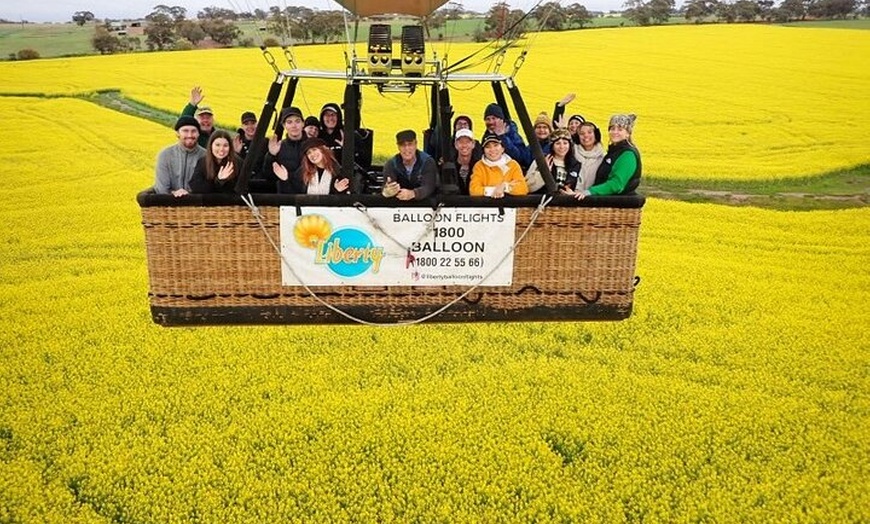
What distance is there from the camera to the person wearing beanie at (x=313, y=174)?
5.76 metres

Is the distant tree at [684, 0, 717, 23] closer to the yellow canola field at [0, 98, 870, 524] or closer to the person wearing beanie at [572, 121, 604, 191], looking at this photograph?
the yellow canola field at [0, 98, 870, 524]

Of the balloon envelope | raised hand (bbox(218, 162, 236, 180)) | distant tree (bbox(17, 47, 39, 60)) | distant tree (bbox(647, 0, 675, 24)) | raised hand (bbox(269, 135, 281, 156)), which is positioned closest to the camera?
raised hand (bbox(218, 162, 236, 180))

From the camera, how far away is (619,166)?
19.6 ft

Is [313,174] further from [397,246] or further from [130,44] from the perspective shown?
[130,44]

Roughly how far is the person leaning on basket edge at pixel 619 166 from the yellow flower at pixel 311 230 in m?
1.73

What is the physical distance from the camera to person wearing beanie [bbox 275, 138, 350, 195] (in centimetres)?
576

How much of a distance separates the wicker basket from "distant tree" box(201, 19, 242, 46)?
157 ft

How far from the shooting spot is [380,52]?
5.56m

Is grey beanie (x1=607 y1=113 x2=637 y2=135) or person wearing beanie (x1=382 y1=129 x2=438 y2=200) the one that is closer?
person wearing beanie (x1=382 y1=129 x2=438 y2=200)

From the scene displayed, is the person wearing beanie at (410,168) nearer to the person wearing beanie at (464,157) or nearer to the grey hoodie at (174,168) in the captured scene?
the person wearing beanie at (464,157)

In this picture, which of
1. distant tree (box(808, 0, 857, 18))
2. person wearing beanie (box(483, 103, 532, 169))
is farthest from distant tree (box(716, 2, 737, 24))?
person wearing beanie (box(483, 103, 532, 169))

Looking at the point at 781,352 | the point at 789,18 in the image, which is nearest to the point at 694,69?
the point at 781,352

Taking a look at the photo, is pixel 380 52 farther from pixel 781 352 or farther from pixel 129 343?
pixel 781 352

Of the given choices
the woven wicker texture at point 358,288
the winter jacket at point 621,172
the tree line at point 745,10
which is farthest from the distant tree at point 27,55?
the winter jacket at point 621,172
